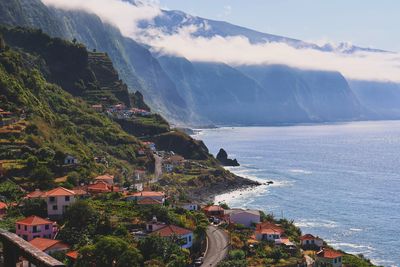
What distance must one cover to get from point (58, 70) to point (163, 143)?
1448 inches

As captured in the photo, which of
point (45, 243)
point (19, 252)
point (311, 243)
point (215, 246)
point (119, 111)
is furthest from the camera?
point (119, 111)

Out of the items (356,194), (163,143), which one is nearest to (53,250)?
(356,194)

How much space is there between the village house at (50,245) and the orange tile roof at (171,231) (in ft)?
26.1

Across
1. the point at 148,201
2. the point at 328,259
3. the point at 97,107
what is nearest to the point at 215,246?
the point at 328,259

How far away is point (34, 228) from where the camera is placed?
47.8 metres

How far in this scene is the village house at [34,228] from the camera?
47.7 meters

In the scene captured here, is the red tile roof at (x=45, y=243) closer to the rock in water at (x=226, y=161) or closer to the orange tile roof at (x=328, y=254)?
the orange tile roof at (x=328, y=254)

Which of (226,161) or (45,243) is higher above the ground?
(45,243)

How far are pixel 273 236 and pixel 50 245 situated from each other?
24550 mm

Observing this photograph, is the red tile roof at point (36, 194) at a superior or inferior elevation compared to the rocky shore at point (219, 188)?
superior

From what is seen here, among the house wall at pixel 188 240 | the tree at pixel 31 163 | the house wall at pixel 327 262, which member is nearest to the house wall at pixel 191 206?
the tree at pixel 31 163

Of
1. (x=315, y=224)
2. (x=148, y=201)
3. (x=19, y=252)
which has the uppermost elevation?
(x=19, y=252)

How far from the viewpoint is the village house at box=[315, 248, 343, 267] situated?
170 feet

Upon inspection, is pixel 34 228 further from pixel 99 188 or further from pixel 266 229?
pixel 266 229
